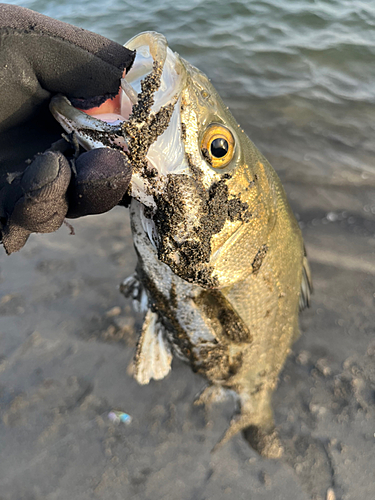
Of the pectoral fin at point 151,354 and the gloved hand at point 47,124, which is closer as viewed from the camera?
the gloved hand at point 47,124

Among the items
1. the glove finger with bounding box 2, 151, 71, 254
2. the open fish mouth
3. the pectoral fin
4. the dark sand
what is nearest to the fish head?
the open fish mouth

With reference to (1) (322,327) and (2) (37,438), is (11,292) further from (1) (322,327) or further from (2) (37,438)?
(1) (322,327)

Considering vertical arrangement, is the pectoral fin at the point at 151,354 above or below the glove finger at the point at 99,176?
below

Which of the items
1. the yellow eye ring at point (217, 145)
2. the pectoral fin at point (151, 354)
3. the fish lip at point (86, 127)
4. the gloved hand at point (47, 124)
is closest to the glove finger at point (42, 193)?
the gloved hand at point (47, 124)

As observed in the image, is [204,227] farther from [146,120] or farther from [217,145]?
[146,120]

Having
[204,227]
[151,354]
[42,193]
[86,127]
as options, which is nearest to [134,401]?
[151,354]

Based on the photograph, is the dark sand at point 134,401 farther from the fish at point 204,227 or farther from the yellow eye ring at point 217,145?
the yellow eye ring at point 217,145

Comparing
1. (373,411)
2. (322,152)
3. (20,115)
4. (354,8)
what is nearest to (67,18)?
(354,8)
